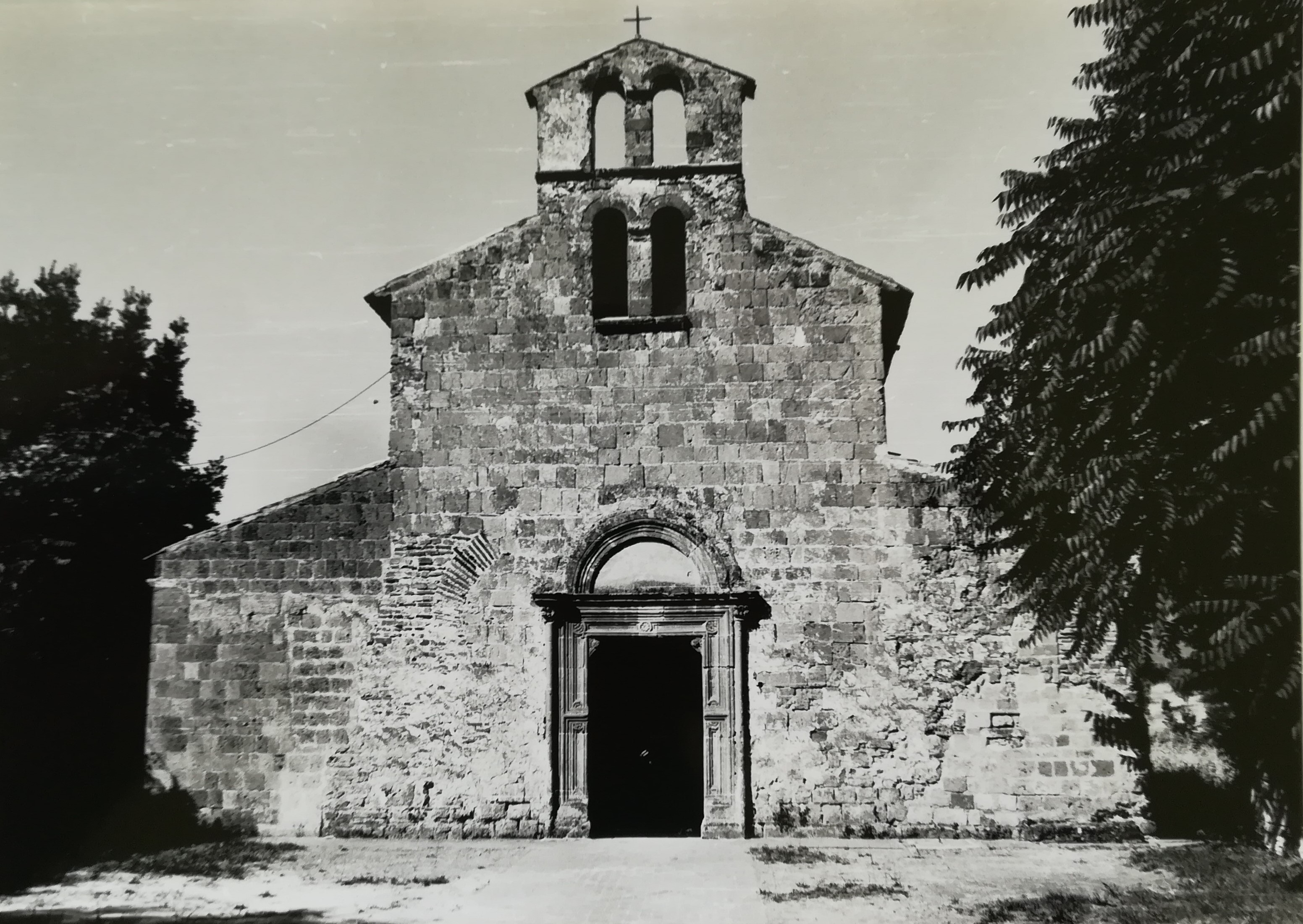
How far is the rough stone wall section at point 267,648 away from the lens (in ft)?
35.1

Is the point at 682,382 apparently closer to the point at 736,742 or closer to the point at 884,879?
the point at 736,742

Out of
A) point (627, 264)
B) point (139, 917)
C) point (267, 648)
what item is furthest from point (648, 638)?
point (139, 917)

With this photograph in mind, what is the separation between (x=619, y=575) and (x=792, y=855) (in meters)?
3.32

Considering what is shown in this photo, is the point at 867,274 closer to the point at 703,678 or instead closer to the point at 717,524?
the point at 717,524

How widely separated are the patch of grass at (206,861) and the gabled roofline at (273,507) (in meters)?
3.15

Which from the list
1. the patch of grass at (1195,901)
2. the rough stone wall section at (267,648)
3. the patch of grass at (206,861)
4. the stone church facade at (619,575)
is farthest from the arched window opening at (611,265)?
the patch of grass at (1195,901)

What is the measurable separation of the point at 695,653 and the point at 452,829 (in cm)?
363

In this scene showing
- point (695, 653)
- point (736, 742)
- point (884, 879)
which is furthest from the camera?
point (695, 653)

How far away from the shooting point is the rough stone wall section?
35.1 ft

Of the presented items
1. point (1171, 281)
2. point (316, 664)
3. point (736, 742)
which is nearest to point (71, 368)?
point (316, 664)

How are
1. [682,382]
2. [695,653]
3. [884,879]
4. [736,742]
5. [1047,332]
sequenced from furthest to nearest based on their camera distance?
[695,653] < [682,382] < [736,742] < [884,879] < [1047,332]

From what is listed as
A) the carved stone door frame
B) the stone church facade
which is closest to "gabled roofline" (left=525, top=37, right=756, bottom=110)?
the stone church facade

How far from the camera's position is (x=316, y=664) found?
1087cm

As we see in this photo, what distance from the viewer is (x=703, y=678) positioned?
35.7 ft
